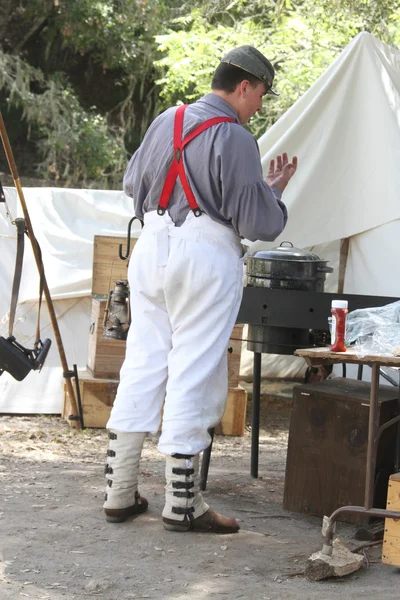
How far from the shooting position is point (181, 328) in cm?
383

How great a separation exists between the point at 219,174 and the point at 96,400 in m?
2.88

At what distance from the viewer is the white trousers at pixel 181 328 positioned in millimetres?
3764

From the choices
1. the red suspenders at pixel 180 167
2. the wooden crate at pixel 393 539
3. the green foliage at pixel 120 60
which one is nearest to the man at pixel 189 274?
the red suspenders at pixel 180 167

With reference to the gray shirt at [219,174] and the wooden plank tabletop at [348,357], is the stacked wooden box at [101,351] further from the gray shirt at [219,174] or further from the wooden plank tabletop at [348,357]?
the wooden plank tabletop at [348,357]

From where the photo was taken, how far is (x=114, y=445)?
3.90 metres

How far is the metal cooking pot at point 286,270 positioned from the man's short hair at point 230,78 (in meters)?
1.05

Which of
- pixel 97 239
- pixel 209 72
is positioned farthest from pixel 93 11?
pixel 97 239

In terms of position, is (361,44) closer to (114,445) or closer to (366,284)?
(366,284)

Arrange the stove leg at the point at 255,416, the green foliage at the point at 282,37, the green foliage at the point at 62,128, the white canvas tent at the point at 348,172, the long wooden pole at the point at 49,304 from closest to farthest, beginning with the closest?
the stove leg at the point at 255,416 → the long wooden pole at the point at 49,304 → the white canvas tent at the point at 348,172 → the green foliage at the point at 282,37 → the green foliage at the point at 62,128

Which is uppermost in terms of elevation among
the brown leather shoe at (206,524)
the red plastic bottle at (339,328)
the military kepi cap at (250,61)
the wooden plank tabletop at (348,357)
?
the military kepi cap at (250,61)

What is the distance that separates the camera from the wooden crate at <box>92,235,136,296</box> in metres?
6.47

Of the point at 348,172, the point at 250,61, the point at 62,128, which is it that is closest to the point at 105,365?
the point at 348,172

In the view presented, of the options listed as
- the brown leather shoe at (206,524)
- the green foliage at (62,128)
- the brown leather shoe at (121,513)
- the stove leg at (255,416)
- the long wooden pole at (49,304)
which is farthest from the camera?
the green foliage at (62,128)

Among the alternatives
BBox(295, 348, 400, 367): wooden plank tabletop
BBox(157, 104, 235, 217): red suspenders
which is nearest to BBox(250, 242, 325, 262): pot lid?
BBox(157, 104, 235, 217): red suspenders
